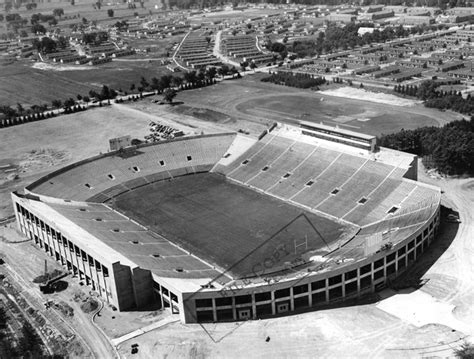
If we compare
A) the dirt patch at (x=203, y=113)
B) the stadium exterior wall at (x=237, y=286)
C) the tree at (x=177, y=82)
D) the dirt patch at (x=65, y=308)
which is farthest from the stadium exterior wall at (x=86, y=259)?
the tree at (x=177, y=82)

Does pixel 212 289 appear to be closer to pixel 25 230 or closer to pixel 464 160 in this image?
pixel 25 230

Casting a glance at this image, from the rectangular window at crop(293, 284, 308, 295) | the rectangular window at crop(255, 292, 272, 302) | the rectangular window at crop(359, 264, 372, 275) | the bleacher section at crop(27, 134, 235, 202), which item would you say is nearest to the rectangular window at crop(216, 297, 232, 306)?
the rectangular window at crop(255, 292, 272, 302)

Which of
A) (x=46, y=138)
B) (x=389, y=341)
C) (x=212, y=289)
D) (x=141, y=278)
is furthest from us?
(x=46, y=138)

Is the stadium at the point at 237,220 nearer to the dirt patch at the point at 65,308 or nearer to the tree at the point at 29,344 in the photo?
the dirt patch at the point at 65,308

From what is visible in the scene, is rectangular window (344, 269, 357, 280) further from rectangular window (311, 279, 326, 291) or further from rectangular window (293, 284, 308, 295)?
rectangular window (293, 284, 308, 295)

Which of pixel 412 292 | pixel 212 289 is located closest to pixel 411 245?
pixel 412 292
